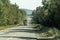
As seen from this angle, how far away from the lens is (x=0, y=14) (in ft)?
234

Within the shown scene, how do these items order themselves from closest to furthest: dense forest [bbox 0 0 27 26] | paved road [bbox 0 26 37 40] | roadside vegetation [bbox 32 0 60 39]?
paved road [bbox 0 26 37 40]
roadside vegetation [bbox 32 0 60 39]
dense forest [bbox 0 0 27 26]

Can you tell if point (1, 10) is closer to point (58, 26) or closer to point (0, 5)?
point (0, 5)

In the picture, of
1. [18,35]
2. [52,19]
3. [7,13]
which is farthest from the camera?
[7,13]

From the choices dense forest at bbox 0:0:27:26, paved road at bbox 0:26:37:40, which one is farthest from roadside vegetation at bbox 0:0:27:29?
paved road at bbox 0:26:37:40

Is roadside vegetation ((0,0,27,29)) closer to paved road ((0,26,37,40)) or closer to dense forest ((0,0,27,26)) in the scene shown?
dense forest ((0,0,27,26))

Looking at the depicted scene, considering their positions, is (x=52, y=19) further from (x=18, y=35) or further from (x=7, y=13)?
(x=7, y=13)

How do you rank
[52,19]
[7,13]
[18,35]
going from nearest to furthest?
[18,35] → [52,19] → [7,13]

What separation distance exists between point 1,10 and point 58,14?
28251 millimetres

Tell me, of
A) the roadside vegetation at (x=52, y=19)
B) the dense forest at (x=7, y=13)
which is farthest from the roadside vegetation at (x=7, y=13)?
the roadside vegetation at (x=52, y=19)

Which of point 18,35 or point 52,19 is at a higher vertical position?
point 52,19

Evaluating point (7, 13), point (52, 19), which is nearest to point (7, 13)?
point (7, 13)

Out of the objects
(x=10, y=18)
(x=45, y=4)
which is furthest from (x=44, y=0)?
(x=10, y=18)

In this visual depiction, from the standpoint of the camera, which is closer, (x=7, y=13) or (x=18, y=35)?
(x=18, y=35)

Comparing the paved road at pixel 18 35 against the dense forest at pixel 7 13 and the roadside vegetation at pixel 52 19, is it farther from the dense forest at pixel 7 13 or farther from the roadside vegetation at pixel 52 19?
the dense forest at pixel 7 13
